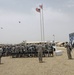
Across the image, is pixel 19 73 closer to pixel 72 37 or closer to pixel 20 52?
pixel 20 52

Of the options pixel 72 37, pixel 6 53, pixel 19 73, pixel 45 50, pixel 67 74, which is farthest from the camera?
pixel 72 37

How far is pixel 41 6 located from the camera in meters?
52.8

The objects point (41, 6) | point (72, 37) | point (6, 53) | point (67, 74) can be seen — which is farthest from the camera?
point (41, 6)

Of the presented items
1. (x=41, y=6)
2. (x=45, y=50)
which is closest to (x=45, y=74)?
(x=45, y=50)

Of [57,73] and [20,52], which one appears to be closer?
[57,73]

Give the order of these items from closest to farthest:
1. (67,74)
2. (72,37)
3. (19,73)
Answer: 1. (67,74)
2. (19,73)
3. (72,37)

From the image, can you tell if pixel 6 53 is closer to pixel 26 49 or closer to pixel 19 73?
pixel 26 49

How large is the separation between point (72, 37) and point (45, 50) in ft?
76.4

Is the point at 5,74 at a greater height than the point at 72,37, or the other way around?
the point at 72,37

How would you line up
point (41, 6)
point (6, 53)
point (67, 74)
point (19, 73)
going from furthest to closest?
point (41, 6), point (6, 53), point (19, 73), point (67, 74)

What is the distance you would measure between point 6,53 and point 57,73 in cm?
1802

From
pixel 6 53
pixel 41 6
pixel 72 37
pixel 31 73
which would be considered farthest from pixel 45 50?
pixel 41 6

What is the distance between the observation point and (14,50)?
2812cm

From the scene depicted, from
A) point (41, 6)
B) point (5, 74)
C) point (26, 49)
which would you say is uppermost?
point (41, 6)
